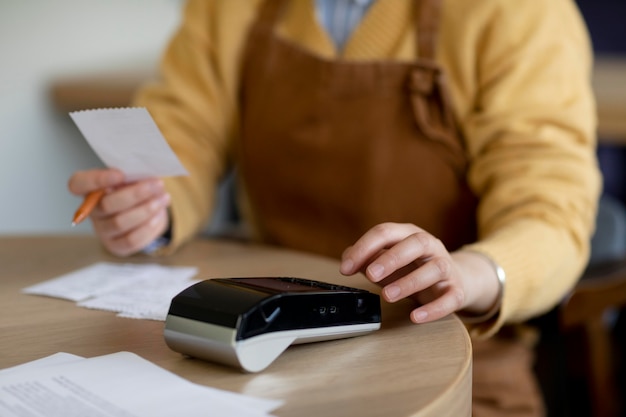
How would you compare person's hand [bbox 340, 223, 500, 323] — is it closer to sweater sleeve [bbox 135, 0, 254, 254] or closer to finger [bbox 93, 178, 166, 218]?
finger [bbox 93, 178, 166, 218]

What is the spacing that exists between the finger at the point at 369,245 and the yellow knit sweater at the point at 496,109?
0.49ft

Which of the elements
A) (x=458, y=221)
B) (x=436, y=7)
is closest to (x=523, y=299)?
(x=458, y=221)

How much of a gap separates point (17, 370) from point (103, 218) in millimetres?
388

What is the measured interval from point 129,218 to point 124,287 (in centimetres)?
14

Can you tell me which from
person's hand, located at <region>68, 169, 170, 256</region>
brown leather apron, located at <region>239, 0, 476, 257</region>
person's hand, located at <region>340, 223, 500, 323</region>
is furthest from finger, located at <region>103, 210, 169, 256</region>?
person's hand, located at <region>340, 223, 500, 323</region>

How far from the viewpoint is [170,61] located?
4.00 feet

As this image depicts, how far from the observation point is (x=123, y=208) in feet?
3.02

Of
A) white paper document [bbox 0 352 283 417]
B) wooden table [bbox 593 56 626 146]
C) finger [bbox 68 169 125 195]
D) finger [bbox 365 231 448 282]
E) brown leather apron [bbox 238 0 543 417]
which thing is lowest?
wooden table [bbox 593 56 626 146]

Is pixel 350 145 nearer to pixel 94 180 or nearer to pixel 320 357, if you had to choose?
pixel 94 180

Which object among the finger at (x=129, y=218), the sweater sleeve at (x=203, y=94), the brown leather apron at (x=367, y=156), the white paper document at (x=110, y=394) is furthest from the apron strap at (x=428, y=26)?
the white paper document at (x=110, y=394)

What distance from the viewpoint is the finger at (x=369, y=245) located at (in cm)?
66

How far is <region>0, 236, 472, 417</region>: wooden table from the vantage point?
519mm

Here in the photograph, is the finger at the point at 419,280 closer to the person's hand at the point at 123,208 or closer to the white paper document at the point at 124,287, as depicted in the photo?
the white paper document at the point at 124,287

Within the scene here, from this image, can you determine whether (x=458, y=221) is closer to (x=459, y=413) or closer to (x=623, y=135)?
(x=459, y=413)
